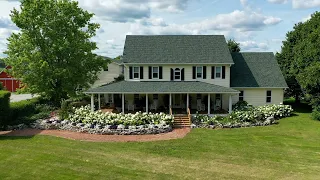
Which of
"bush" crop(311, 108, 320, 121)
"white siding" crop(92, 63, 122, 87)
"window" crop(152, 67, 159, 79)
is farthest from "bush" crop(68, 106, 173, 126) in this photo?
"white siding" crop(92, 63, 122, 87)

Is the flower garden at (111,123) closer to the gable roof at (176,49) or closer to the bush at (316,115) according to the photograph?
the gable roof at (176,49)

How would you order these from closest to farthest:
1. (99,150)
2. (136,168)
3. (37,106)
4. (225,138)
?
(136,168), (99,150), (225,138), (37,106)

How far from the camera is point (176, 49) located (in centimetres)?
3206

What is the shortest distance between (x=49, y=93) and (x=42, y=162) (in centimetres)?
1588

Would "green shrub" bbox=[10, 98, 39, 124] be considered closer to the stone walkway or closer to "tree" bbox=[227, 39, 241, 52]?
the stone walkway

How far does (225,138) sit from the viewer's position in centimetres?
2139

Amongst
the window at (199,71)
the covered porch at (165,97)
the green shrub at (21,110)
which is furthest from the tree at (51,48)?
the window at (199,71)

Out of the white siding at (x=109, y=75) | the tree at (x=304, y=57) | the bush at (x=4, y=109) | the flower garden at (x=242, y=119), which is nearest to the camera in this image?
the bush at (x=4, y=109)

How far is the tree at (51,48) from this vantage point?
28312 millimetres

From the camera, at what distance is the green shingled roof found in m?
31.7

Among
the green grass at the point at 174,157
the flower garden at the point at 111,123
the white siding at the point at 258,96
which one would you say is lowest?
the green grass at the point at 174,157

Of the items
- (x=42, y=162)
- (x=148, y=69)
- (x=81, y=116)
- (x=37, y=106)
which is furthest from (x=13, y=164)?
(x=148, y=69)

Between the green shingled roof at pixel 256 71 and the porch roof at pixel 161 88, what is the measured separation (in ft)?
13.5

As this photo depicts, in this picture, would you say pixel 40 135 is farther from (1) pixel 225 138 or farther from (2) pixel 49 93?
(1) pixel 225 138
